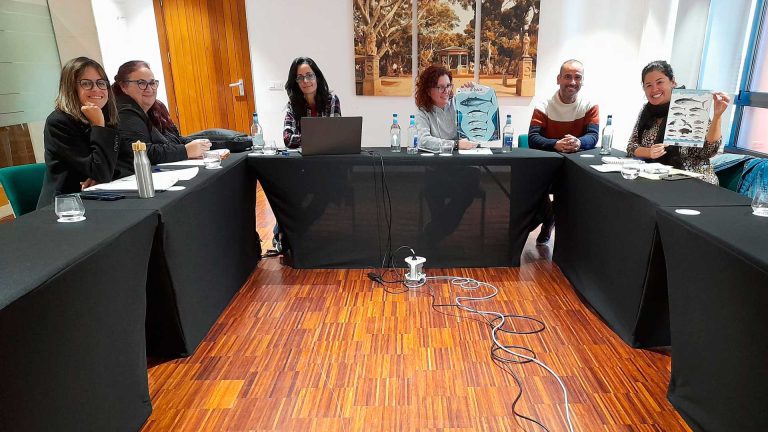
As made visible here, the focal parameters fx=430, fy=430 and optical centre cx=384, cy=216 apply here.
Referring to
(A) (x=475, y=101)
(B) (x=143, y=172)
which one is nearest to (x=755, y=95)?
(A) (x=475, y=101)

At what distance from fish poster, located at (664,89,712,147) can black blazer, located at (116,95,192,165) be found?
8.51 feet

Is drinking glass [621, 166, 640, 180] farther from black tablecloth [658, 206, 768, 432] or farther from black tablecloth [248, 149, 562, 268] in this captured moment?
black tablecloth [248, 149, 562, 268]

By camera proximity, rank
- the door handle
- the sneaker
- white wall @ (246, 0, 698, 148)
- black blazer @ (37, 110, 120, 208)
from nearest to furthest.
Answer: black blazer @ (37, 110, 120, 208)
the sneaker
white wall @ (246, 0, 698, 148)
the door handle

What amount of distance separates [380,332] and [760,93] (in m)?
3.70

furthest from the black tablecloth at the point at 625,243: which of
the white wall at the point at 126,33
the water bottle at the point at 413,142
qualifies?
the white wall at the point at 126,33

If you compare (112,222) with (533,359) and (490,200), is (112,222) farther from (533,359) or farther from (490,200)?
(490,200)

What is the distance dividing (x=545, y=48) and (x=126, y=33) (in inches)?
178

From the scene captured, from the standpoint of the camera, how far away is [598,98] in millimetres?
4582

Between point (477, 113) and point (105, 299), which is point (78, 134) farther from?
point (477, 113)

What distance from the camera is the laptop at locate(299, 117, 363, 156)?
2.51 meters

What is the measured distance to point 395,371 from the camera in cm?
183

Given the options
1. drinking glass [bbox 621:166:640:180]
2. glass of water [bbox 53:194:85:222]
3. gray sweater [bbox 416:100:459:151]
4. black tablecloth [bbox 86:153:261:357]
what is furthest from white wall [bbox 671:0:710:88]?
glass of water [bbox 53:194:85:222]

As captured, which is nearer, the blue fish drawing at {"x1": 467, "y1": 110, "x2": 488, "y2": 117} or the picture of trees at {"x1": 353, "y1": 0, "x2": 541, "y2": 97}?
the blue fish drawing at {"x1": 467, "y1": 110, "x2": 488, "y2": 117}

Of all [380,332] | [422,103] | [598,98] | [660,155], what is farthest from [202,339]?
[598,98]
